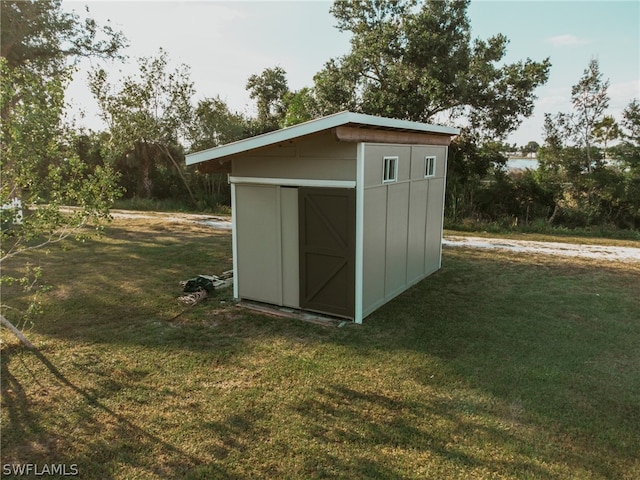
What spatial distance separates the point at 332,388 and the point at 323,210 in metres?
2.70

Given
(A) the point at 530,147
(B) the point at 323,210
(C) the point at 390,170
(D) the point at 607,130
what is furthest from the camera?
(A) the point at 530,147

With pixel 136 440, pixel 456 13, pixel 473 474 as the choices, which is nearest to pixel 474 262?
pixel 473 474

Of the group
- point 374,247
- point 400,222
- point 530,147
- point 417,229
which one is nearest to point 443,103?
point 530,147

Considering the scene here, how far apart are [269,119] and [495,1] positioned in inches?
630

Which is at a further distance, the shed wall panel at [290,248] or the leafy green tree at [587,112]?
the leafy green tree at [587,112]

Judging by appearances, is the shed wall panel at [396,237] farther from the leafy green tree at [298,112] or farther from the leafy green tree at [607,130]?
the leafy green tree at [607,130]

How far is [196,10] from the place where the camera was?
11398 mm

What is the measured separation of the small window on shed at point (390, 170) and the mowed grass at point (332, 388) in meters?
2.12

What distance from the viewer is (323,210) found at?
21.8ft

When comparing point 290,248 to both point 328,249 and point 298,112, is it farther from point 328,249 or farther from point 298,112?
point 298,112

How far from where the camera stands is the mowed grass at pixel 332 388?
3.80 m

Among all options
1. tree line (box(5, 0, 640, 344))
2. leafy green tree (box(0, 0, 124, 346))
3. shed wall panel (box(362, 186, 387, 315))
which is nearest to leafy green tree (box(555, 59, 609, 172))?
tree line (box(5, 0, 640, 344))

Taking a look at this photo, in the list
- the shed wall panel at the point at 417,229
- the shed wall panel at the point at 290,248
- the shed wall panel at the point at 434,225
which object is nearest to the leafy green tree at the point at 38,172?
the shed wall panel at the point at 290,248

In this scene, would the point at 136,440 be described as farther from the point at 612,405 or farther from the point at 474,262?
the point at 474,262
